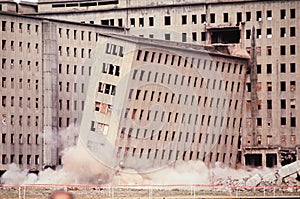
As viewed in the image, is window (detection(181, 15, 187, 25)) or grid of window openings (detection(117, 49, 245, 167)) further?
window (detection(181, 15, 187, 25))

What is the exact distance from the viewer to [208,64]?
10581cm

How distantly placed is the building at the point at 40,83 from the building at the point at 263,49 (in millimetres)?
7836

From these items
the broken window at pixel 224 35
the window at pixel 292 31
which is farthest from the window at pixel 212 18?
the window at pixel 292 31

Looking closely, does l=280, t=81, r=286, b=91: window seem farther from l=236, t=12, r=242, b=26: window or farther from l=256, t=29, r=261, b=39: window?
l=236, t=12, r=242, b=26: window

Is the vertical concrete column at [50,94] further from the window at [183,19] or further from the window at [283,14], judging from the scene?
the window at [283,14]

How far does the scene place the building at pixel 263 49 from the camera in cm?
10844

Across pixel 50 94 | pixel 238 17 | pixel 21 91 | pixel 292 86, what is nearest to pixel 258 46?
pixel 238 17

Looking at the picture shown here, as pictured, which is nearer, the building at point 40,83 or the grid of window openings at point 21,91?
the grid of window openings at point 21,91

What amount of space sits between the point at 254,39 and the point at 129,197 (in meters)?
40.2

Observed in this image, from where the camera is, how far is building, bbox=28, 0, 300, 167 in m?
108

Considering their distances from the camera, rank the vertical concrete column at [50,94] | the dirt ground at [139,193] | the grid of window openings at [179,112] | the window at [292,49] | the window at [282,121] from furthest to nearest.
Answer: the window at [282,121], the window at [292,49], the vertical concrete column at [50,94], the grid of window openings at [179,112], the dirt ground at [139,193]

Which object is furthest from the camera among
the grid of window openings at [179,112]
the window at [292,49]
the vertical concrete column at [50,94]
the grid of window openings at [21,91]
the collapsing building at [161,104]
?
the window at [292,49]

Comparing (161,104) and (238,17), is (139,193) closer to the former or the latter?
(161,104)

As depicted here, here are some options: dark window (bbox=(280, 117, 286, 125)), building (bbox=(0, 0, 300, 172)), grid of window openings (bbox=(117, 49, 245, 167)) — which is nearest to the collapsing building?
grid of window openings (bbox=(117, 49, 245, 167))
